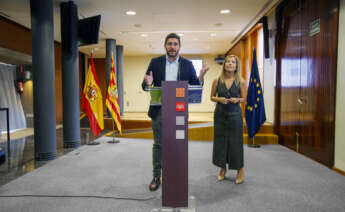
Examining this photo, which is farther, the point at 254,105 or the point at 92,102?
the point at 92,102

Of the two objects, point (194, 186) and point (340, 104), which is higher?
point (340, 104)

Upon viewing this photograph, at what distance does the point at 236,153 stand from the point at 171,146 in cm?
107

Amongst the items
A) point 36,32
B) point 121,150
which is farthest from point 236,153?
point 36,32

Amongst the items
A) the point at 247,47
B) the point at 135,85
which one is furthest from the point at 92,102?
the point at 135,85

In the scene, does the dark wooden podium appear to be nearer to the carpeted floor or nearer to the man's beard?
the carpeted floor

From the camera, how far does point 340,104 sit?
10.3ft

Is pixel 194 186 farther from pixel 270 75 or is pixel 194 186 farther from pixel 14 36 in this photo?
pixel 14 36

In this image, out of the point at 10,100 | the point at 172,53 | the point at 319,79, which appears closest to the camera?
the point at 172,53

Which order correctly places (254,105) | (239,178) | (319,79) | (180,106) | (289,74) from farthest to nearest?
(289,74) < (254,105) < (319,79) < (239,178) < (180,106)

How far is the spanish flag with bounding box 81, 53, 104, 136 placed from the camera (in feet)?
15.2

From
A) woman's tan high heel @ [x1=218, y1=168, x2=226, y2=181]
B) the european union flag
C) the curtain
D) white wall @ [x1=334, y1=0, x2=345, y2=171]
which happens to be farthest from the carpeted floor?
the curtain

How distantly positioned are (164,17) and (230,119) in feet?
12.8

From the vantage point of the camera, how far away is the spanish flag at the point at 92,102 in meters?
4.64

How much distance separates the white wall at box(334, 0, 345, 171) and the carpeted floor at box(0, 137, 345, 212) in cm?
23
